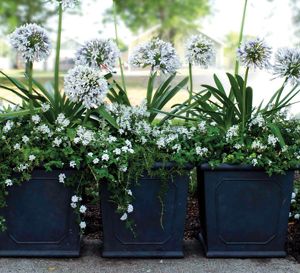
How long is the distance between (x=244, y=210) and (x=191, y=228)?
2.00 ft

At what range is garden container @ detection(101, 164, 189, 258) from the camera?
255 centimetres

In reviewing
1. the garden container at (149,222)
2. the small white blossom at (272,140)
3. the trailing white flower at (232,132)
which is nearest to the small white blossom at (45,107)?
the garden container at (149,222)

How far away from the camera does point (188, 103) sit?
9.68 feet

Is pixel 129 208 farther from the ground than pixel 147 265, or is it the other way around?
pixel 129 208

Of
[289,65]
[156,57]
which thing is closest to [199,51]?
[156,57]

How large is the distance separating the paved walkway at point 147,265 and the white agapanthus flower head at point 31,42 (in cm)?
111

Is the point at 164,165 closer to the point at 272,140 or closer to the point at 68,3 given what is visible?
the point at 272,140

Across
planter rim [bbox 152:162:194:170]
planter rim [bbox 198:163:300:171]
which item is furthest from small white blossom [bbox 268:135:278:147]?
planter rim [bbox 152:162:194:170]

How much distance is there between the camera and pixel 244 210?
102 inches

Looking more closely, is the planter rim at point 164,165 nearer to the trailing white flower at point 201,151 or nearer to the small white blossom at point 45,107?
the trailing white flower at point 201,151

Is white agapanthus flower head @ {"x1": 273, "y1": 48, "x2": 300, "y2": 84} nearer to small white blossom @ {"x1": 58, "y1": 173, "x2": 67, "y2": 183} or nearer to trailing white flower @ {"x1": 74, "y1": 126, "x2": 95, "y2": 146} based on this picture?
trailing white flower @ {"x1": 74, "y1": 126, "x2": 95, "y2": 146}

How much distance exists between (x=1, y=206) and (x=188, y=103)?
125cm

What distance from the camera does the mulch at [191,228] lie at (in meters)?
2.80

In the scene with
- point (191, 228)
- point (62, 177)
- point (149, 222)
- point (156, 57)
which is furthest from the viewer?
point (191, 228)
